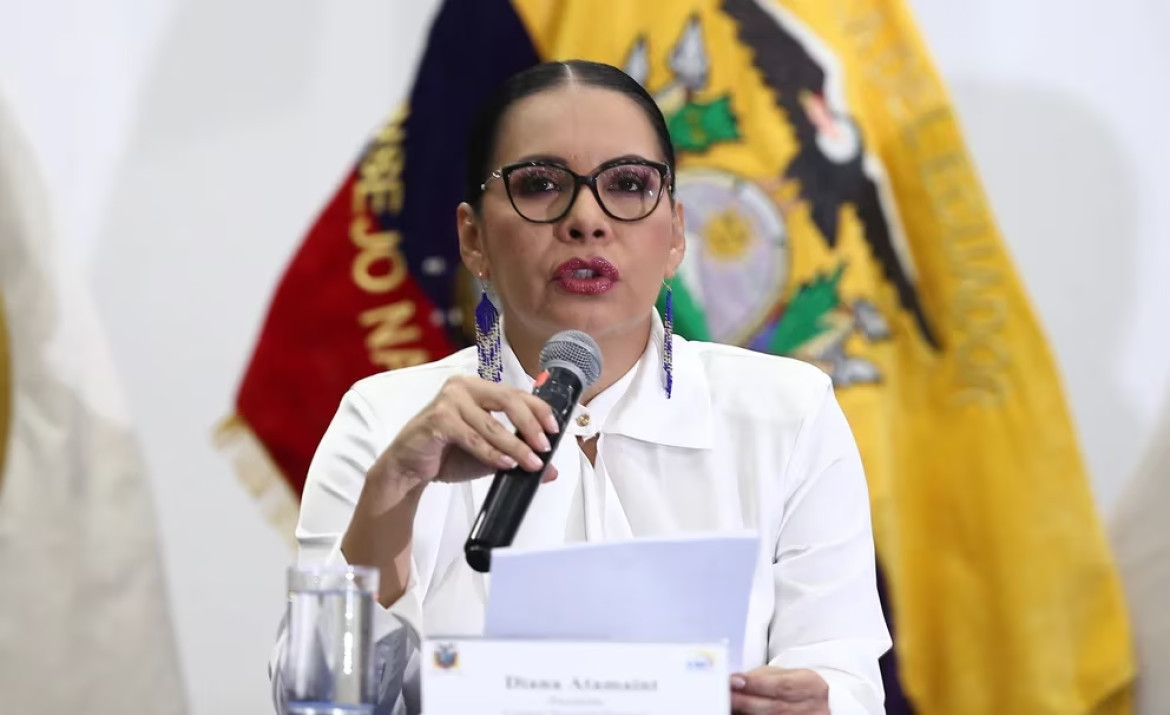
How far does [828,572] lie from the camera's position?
1518 millimetres

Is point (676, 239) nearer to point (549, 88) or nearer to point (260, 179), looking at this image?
point (549, 88)

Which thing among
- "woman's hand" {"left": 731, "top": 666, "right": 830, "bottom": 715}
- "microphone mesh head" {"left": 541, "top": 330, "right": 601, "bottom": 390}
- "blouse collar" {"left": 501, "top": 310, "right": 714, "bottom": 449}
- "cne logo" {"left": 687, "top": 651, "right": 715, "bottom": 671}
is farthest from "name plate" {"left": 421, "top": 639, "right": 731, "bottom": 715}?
"blouse collar" {"left": 501, "top": 310, "right": 714, "bottom": 449}

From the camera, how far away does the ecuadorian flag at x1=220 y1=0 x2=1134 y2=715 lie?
246cm

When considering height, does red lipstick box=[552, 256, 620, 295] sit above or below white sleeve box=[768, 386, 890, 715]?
above

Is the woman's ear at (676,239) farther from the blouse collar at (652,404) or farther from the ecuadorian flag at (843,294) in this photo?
the ecuadorian flag at (843,294)

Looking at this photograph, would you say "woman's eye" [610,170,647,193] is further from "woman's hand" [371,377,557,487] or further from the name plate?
the name plate

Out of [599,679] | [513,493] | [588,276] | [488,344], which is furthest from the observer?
[488,344]

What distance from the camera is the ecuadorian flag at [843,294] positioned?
2.46 metres

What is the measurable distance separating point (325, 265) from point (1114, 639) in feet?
5.18

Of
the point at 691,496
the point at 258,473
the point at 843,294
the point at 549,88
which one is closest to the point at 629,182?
the point at 549,88

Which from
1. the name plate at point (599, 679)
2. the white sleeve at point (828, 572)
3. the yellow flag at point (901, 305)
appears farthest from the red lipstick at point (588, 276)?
the yellow flag at point (901, 305)

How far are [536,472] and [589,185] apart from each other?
49 centimetres

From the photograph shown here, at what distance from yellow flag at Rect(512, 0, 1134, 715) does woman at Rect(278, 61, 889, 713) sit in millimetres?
843

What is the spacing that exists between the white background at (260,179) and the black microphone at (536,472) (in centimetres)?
136
